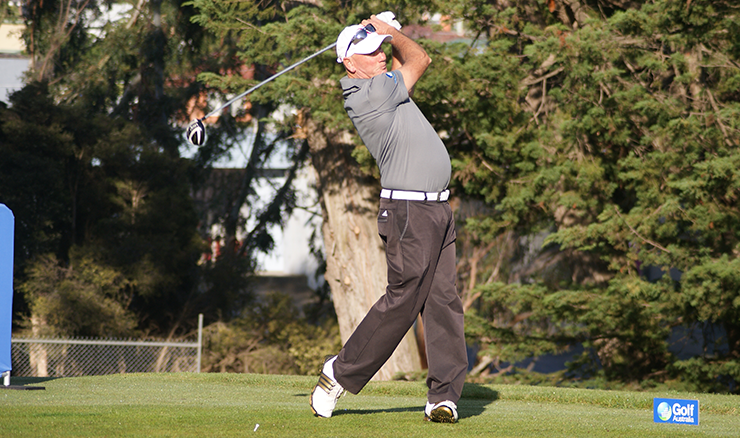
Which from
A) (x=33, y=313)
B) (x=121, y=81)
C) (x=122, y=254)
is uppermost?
(x=121, y=81)

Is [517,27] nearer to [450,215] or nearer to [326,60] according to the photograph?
[326,60]

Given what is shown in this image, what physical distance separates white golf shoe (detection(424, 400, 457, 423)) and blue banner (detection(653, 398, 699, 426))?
0.95 meters

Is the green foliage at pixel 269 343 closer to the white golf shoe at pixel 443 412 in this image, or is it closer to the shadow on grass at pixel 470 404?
the shadow on grass at pixel 470 404

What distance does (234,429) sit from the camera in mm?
3174

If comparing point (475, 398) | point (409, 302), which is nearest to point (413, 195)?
point (409, 302)

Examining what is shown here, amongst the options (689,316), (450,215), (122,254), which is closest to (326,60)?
(689,316)

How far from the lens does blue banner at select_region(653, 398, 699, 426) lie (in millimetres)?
3531

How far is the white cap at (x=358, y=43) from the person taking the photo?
12.3 ft

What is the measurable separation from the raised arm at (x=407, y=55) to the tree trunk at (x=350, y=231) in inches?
286

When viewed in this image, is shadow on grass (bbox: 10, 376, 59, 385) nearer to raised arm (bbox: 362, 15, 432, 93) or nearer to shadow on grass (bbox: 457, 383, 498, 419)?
shadow on grass (bbox: 457, 383, 498, 419)

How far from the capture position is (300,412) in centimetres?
377

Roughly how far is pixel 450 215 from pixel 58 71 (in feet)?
52.0

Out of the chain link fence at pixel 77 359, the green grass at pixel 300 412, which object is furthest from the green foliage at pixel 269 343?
the green grass at pixel 300 412

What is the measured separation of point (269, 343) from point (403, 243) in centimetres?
1297
